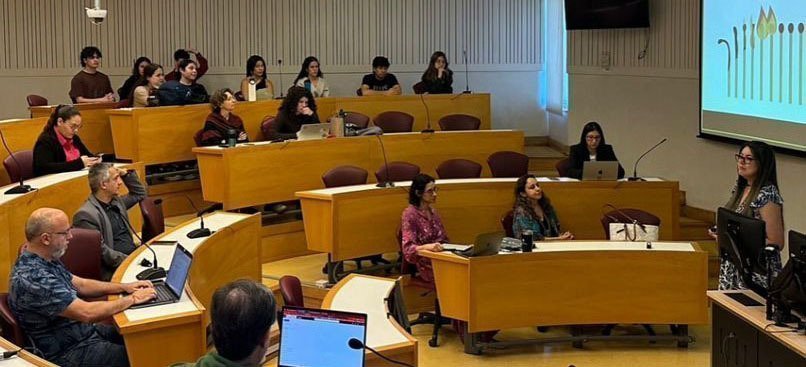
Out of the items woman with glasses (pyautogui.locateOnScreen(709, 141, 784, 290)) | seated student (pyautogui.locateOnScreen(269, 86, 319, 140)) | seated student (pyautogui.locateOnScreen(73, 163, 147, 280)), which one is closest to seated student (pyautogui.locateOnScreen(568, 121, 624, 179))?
seated student (pyautogui.locateOnScreen(269, 86, 319, 140))

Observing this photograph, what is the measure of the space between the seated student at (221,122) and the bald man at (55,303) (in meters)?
4.98

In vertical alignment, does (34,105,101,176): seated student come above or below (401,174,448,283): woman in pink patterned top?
above

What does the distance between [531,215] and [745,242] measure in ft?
10.2

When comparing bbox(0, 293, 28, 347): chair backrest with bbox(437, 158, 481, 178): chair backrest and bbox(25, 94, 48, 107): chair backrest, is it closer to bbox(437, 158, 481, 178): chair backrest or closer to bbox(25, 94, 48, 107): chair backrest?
bbox(437, 158, 481, 178): chair backrest

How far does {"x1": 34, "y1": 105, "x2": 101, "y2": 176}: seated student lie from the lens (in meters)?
8.62

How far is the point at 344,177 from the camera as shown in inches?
379

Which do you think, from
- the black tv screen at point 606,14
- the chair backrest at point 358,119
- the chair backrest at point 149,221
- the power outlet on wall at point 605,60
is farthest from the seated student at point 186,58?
the chair backrest at point 149,221

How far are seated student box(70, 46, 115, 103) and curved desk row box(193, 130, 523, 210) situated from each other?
2.49 meters

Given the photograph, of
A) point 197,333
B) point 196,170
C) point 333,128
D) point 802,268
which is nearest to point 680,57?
point 333,128

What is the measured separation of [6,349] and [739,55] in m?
7.21

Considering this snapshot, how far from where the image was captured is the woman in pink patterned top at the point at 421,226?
315 inches

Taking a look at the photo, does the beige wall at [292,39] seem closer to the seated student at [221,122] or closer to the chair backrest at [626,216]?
the seated student at [221,122]

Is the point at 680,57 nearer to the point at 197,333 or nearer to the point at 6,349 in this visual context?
the point at 197,333

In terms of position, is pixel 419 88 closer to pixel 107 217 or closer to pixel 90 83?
pixel 90 83
